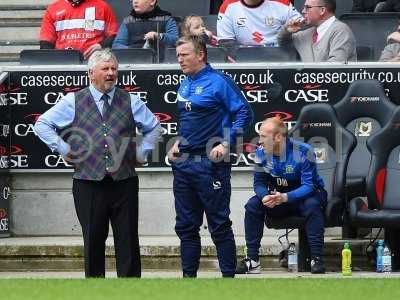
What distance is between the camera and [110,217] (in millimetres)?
11531

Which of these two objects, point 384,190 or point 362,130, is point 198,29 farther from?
point 384,190

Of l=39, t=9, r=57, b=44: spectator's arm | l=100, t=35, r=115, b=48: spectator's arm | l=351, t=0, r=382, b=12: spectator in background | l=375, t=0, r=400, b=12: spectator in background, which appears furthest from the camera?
l=351, t=0, r=382, b=12: spectator in background

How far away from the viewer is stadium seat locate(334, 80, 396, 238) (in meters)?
14.3

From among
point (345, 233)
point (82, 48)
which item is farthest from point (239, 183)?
point (82, 48)

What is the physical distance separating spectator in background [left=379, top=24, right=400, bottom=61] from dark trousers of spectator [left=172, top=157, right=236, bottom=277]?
152 inches

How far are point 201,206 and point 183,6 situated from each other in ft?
27.6

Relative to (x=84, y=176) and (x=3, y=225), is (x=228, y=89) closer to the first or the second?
(x=84, y=176)

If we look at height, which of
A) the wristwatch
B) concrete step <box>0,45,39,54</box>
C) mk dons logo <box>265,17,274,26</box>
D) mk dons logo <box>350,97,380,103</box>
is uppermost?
mk dons logo <box>265,17,274,26</box>

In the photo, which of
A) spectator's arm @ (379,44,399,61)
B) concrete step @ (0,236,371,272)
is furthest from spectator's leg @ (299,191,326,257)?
spectator's arm @ (379,44,399,61)

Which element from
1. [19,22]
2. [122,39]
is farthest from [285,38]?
[19,22]

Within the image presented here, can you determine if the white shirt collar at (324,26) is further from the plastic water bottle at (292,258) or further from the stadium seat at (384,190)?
the plastic water bottle at (292,258)

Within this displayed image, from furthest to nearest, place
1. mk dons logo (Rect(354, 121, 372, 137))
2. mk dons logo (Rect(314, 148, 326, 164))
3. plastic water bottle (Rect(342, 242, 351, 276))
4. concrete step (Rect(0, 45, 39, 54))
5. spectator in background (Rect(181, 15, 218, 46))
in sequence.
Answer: concrete step (Rect(0, 45, 39, 54)), spectator in background (Rect(181, 15, 218, 46)), mk dons logo (Rect(354, 121, 372, 137)), mk dons logo (Rect(314, 148, 326, 164)), plastic water bottle (Rect(342, 242, 351, 276))

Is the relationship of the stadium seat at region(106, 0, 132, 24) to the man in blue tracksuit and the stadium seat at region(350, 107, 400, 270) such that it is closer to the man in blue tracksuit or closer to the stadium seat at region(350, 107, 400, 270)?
the stadium seat at region(350, 107, 400, 270)

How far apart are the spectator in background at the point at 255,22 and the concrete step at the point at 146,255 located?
2.33 metres
